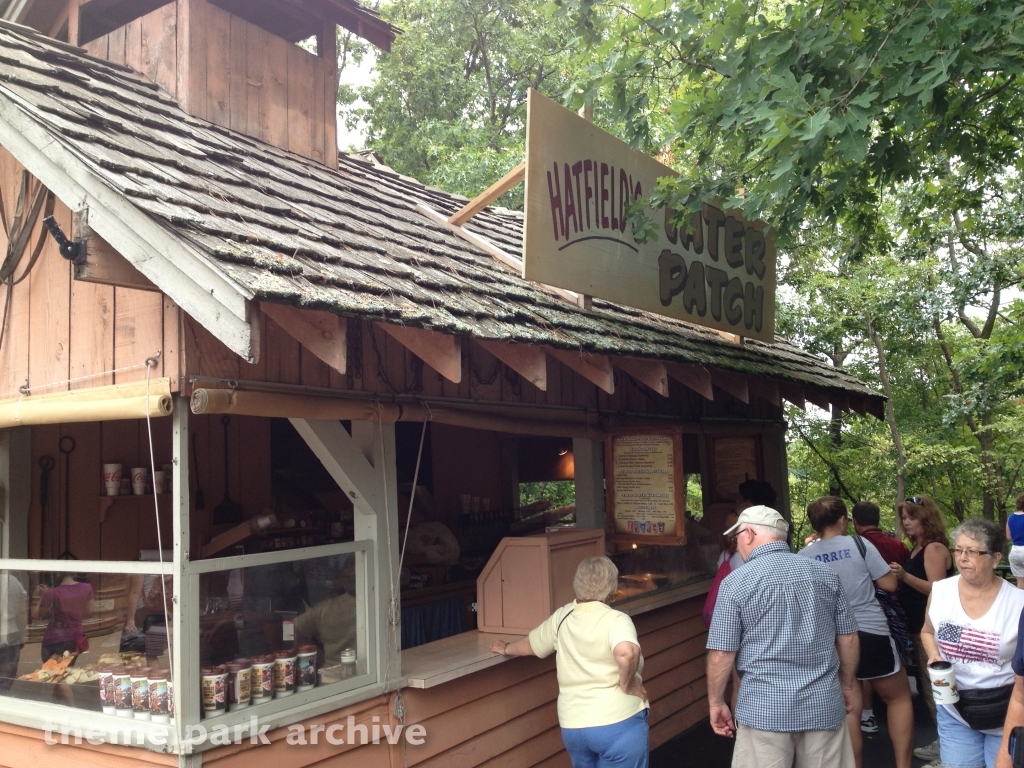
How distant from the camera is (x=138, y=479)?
18.7 feet

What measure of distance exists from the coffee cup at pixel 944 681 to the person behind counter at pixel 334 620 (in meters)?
2.75

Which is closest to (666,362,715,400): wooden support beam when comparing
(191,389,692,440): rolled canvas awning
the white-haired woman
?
(191,389,692,440): rolled canvas awning

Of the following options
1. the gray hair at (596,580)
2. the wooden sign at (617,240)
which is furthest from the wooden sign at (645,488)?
the gray hair at (596,580)

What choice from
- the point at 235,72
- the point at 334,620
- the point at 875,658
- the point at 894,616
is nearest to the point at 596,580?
the point at 334,620

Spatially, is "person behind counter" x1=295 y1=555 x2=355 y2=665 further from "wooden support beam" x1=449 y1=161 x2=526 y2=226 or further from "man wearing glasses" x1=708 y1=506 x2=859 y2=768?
"wooden support beam" x1=449 y1=161 x2=526 y2=226

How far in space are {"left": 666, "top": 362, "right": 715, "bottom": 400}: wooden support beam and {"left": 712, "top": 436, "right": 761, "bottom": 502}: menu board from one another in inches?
118

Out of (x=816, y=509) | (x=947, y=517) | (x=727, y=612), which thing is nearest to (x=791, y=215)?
(x=816, y=509)

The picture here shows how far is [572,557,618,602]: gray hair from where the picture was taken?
4.47 metres

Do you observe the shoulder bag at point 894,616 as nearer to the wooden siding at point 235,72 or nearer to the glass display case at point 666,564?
the glass display case at point 666,564

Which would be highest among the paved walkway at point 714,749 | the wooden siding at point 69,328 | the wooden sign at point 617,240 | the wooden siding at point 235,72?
the wooden siding at point 235,72

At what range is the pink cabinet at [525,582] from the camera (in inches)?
212

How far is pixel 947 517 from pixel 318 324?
18.4m

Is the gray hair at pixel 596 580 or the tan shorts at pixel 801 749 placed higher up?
the gray hair at pixel 596 580

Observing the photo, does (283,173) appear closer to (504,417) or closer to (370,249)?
(370,249)
